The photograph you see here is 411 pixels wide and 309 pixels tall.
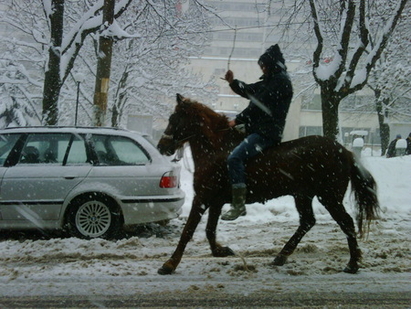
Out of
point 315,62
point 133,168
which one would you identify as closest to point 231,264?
point 133,168

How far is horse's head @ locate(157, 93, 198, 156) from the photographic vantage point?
17.2 ft

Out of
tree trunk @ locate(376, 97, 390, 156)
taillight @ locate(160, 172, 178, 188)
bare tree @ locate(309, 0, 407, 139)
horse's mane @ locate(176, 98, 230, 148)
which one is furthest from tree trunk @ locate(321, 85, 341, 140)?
tree trunk @ locate(376, 97, 390, 156)

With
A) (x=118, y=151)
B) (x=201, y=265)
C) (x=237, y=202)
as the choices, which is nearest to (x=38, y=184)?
(x=118, y=151)

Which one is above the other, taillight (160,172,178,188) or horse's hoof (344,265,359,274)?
taillight (160,172,178,188)

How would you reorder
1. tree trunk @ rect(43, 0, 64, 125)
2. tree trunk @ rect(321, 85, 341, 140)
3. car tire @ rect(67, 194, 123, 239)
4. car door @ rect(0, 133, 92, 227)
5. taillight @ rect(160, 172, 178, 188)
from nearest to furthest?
1. car door @ rect(0, 133, 92, 227)
2. car tire @ rect(67, 194, 123, 239)
3. taillight @ rect(160, 172, 178, 188)
4. tree trunk @ rect(321, 85, 341, 140)
5. tree trunk @ rect(43, 0, 64, 125)

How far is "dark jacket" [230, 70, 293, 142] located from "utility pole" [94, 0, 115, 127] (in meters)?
8.18

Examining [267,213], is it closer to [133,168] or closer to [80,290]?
[133,168]

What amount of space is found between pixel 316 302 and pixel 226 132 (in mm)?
2304

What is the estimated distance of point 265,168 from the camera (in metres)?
5.14

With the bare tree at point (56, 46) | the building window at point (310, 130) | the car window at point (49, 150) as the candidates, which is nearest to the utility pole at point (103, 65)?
the bare tree at point (56, 46)

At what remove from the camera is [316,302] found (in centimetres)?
406

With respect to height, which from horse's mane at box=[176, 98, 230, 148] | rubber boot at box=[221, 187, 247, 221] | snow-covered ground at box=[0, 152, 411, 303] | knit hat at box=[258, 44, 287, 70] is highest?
knit hat at box=[258, 44, 287, 70]

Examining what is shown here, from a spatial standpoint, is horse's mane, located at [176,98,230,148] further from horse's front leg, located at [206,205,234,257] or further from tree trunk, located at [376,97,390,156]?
tree trunk, located at [376,97,390,156]

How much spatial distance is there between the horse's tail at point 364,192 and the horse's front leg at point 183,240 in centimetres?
204
